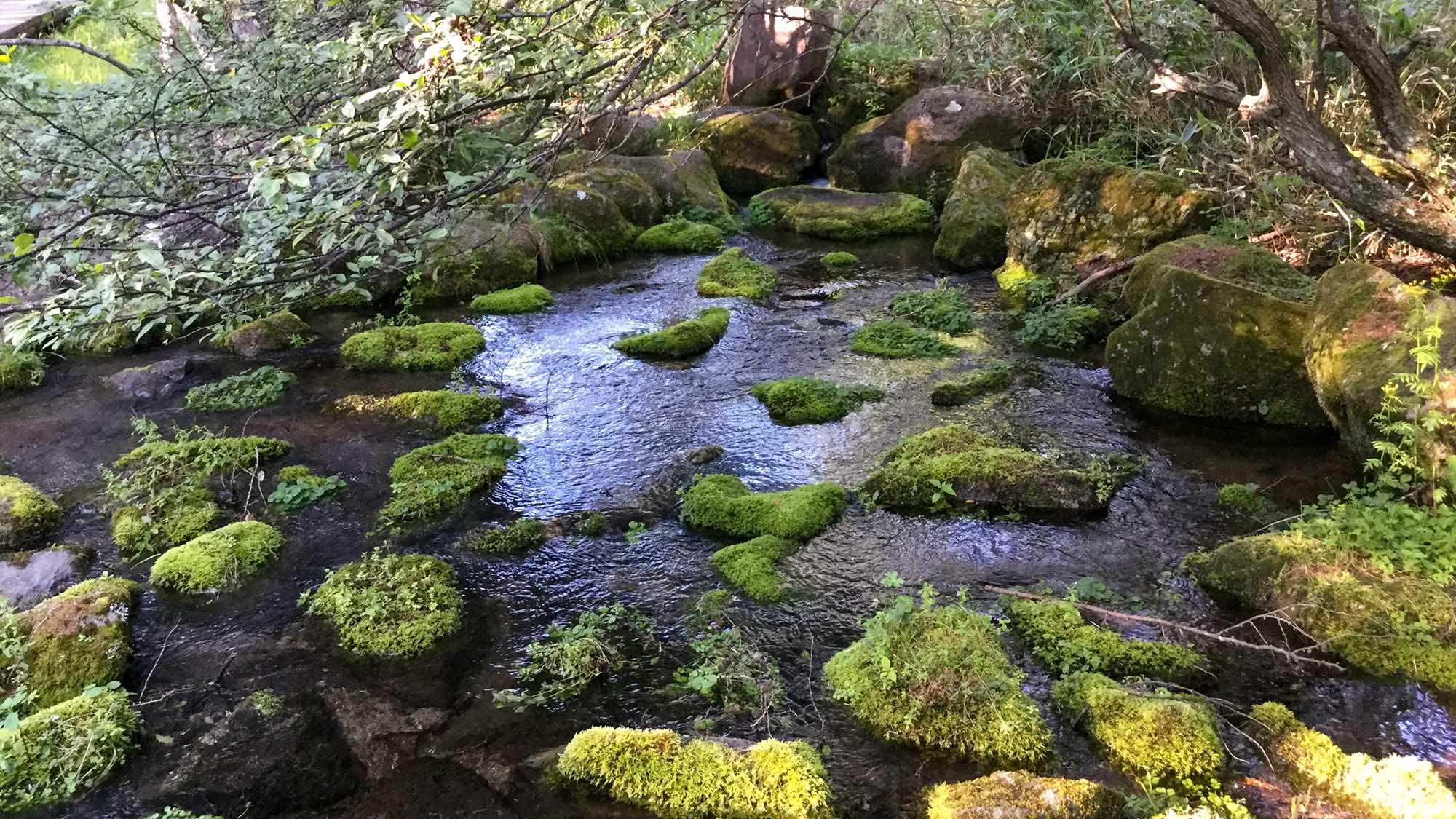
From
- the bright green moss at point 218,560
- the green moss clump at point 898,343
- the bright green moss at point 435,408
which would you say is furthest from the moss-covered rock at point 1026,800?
the green moss clump at point 898,343

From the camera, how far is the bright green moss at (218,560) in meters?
6.39

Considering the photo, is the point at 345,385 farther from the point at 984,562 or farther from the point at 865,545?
the point at 984,562

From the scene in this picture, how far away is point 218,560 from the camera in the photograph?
652 centimetres

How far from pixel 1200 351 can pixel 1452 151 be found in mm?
3516

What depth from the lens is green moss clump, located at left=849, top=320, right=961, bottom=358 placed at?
1000 centimetres

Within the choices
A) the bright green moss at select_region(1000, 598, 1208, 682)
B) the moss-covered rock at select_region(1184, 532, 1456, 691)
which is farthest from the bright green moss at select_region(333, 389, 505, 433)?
the moss-covered rock at select_region(1184, 532, 1456, 691)

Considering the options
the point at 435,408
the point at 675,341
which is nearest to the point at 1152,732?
the point at 675,341

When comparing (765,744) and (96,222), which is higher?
(96,222)

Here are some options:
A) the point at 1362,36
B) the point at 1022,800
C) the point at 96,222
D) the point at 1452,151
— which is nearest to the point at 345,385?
the point at 96,222

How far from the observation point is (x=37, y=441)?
8.82 m

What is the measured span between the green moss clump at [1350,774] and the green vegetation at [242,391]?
923cm

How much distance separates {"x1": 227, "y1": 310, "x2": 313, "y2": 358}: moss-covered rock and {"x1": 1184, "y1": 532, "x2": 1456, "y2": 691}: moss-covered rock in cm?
1019

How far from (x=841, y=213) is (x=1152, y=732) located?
11.8m

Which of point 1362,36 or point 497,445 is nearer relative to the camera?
point 1362,36
